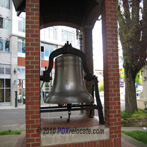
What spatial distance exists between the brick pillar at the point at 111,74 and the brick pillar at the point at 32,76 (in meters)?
1.26

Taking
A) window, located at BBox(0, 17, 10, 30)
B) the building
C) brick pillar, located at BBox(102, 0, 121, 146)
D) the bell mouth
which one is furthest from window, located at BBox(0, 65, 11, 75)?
brick pillar, located at BBox(102, 0, 121, 146)

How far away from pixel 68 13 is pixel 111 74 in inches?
102

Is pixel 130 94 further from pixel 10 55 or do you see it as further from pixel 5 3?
pixel 5 3

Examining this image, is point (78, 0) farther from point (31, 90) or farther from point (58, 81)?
point (31, 90)

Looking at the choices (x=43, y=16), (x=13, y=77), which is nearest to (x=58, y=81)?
(x=43, y=16)

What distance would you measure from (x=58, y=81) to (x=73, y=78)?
0.31 m

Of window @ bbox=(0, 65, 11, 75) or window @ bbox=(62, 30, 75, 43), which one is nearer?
window @ bbox=(0, 65, 11, 75)

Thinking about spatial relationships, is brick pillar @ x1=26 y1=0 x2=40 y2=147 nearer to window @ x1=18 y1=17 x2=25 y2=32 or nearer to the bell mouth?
the bell mouth

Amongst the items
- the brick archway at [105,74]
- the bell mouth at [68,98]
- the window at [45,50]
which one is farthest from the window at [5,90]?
the brick archway at [105,74]

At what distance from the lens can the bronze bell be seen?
3318 millimetres

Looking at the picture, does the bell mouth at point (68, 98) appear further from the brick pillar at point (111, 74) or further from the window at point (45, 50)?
the window at point (45, 50)

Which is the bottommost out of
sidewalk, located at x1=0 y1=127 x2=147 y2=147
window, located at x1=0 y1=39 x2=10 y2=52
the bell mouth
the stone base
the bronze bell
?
sidewalk, located at x1=0 y1=127 x2=147 y2=147

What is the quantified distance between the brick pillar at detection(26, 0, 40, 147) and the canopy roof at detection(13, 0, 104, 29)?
1885mm

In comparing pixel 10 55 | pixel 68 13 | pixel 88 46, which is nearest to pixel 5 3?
pixel 10 55
